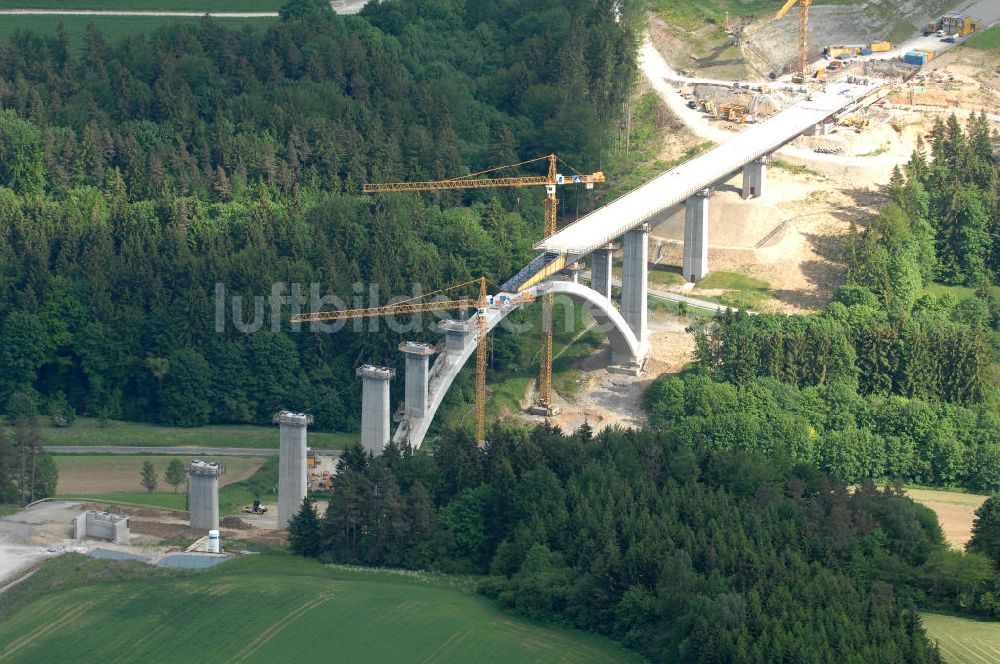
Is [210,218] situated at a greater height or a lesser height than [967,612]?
greater

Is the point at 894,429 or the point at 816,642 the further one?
the point at 894,429

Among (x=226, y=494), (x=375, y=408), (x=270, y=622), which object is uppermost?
(x=375, y=408)

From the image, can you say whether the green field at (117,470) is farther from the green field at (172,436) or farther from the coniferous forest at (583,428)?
the coniferous forest at (583,428)

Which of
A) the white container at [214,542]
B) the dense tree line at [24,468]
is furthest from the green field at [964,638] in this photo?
the dense tree line at [24,468]

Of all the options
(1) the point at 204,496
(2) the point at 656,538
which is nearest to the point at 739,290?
(1) the point at 204,496

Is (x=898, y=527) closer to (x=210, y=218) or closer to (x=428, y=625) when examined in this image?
(x=428, y=625)

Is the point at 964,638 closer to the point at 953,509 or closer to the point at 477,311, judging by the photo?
the point at 953,509

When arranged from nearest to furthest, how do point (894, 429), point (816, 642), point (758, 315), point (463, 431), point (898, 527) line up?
point (816, 642) < point (898, 527) < point (463, 431) < point (894, 429) < point (758, 315)

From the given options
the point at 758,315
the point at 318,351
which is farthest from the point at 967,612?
the point at 318,351
